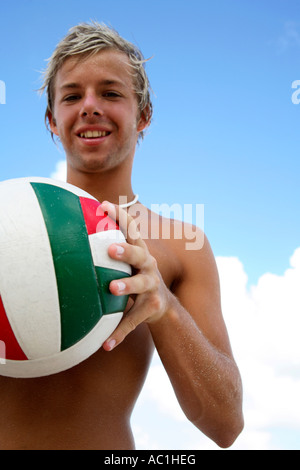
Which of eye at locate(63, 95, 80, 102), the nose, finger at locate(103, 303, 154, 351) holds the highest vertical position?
eye at locate(63, 95, 80, 102)

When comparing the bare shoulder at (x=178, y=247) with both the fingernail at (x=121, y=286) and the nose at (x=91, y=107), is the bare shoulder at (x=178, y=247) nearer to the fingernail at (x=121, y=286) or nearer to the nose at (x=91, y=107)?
the nose at (x=91, y=107)

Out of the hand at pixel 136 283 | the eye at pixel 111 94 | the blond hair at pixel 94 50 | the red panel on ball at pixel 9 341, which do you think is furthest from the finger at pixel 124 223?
the blond hair at pixel 94 50

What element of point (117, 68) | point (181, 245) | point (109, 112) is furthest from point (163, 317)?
point (117, 68)

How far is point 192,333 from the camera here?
2543 millimetres

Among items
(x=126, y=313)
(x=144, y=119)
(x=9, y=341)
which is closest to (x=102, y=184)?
(x=144, y=119)

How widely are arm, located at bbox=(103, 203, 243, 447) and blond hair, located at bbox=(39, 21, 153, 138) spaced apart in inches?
51.6

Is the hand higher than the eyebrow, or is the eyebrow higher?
the eyebrow

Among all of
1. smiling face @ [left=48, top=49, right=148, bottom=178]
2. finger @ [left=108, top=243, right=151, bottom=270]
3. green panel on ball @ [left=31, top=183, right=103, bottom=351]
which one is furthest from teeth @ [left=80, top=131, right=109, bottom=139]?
finger @ [left=108, top=243, right=151, bottom=270]

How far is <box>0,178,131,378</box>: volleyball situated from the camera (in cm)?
197

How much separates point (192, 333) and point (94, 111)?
163 cm

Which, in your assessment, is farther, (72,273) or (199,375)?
(199,375)

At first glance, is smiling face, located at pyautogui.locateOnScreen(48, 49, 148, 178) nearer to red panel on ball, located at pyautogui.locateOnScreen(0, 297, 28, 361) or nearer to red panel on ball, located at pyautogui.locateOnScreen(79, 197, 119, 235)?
red panel on ball, located at pyautogui.locateOnScreen(79, 197, 119, 235)

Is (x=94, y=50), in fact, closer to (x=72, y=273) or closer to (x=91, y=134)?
(x=91, y=134)
